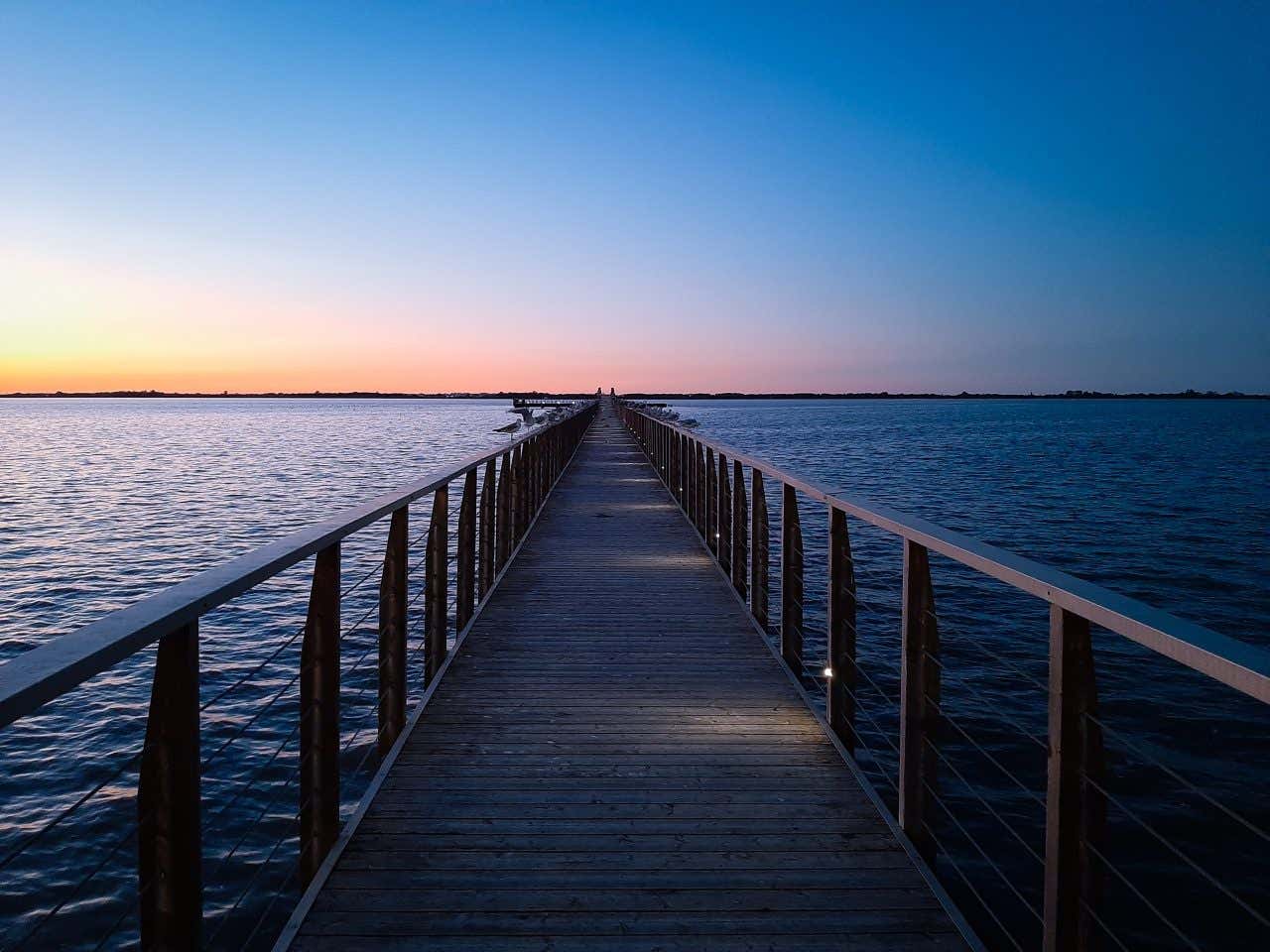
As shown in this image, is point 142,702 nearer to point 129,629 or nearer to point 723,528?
point 723,528

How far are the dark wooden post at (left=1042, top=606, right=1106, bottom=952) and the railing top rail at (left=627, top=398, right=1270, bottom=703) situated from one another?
3.2 inches

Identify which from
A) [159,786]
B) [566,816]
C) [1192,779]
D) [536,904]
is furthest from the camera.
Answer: [1192,779]

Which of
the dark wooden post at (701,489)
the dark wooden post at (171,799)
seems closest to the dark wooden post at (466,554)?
the dark wooden post at (171,799)

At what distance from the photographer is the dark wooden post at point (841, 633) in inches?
130

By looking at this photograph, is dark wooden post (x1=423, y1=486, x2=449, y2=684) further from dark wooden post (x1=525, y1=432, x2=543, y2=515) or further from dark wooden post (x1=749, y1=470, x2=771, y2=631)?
dark wooden post (x1=525, y1=432, x2=543, y2=515)

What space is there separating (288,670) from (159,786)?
21.8 ft

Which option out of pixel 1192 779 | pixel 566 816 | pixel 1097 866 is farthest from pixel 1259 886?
pixel 566 816

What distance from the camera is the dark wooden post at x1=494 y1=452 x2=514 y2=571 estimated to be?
21.7 feet

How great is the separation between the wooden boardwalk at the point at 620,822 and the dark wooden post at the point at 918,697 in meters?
0.15

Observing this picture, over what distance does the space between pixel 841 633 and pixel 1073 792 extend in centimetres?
150

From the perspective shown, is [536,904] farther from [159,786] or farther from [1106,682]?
[1106,682]

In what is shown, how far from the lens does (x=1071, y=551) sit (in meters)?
14.7

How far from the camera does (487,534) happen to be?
5.86 m

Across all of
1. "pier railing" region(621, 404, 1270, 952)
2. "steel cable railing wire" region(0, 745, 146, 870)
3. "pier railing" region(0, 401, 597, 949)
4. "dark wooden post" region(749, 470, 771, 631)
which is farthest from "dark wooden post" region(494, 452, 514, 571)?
"steel cable railing wire" region(0, 745, 146, 870)
